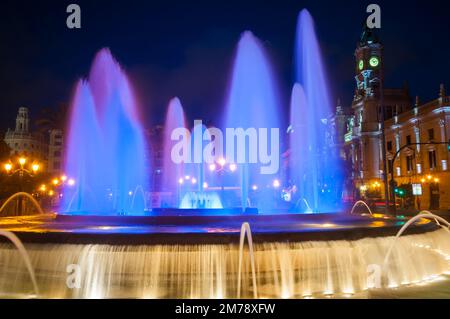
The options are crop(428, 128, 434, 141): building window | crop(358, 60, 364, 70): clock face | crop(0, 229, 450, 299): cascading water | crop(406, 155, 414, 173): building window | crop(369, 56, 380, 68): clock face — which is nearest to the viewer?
crop(0, 229, 450, 299): cascading water

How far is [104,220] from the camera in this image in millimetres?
14195

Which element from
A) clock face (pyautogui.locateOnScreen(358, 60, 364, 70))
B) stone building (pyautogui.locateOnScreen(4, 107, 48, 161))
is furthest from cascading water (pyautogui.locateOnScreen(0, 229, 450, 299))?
stone building (pyautogui.locateOnScreen(4, 107, 48, 161))

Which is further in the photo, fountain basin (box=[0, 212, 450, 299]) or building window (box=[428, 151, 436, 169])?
building window (box=[428, 151, 436, 169])

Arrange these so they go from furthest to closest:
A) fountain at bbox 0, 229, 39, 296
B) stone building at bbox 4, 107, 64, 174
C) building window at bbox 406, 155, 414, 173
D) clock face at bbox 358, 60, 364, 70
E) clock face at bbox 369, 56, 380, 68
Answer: stone building at bbox 4, 107, 64, 174 → clock face at bbox 358, 60, 364, 70 → clock face at bbox 369, 56, 380, 68 → building window at bbox 406, 155, 414, 173 → fountain at bbox 0, 229, 39, 296

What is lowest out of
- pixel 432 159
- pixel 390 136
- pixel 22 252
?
pixel 22 252

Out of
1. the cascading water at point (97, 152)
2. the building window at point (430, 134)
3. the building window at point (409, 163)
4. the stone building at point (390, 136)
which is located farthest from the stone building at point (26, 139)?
the building window at point (430, 134)

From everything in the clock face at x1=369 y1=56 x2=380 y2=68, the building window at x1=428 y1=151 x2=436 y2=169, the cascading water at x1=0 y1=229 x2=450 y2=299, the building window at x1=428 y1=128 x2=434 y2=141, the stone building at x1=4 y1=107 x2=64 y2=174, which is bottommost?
the cascading water at x1=0 y1=229 x2=450 y2=299

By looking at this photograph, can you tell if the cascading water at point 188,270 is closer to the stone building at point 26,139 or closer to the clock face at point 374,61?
the clock face at point 374,61

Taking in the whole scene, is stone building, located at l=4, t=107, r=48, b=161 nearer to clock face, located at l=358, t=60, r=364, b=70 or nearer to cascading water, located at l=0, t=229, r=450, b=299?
clock face, located at l=358, t=60, r=364, b=70

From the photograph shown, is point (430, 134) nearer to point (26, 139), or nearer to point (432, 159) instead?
point (432, 159)

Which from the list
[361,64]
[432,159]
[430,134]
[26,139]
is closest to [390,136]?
[430,134]

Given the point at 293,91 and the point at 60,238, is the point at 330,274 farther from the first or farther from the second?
the point at 293,91
